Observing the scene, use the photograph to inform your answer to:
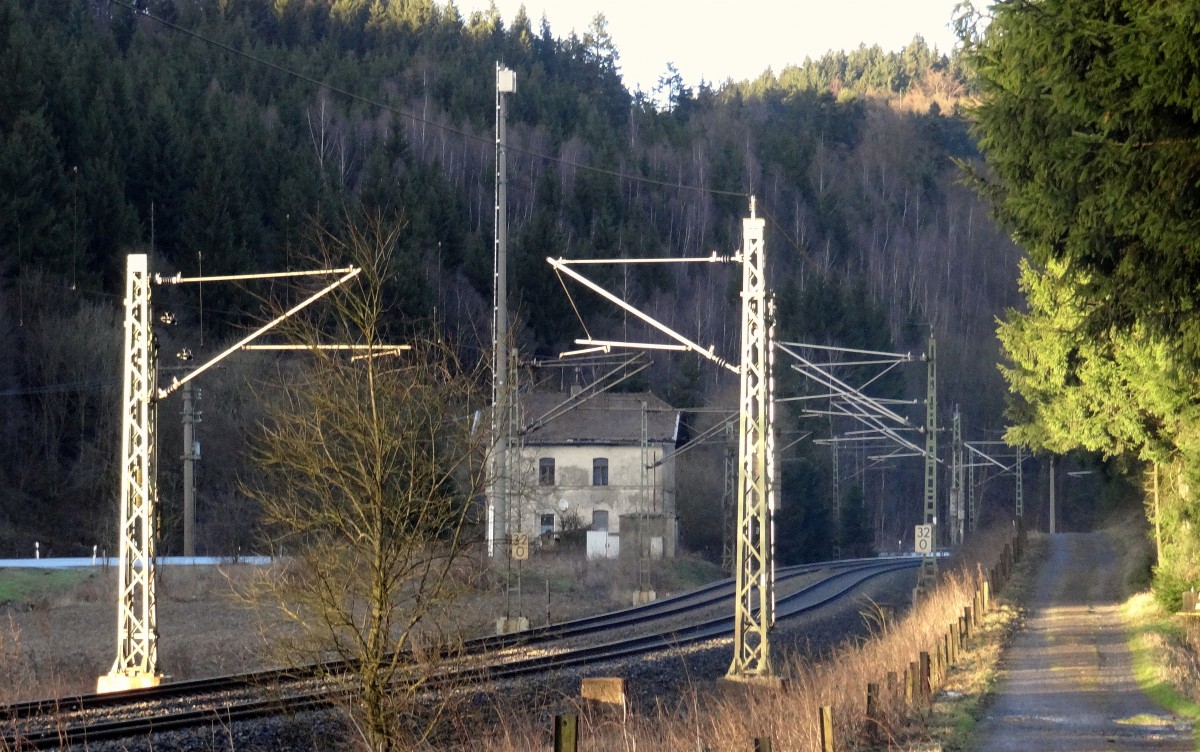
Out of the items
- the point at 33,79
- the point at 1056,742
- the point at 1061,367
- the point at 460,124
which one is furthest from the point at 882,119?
the point at 1056,742

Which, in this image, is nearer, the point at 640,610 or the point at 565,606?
the point at 640,610

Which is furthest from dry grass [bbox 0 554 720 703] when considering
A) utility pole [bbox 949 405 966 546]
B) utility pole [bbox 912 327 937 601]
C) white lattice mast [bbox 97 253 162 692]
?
utility pole [bbox 949 405 966 546]

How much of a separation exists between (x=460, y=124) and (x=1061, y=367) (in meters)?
71.5

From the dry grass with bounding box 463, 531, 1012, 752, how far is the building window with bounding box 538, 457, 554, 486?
40.3m

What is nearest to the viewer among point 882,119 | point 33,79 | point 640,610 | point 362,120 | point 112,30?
point 640,610

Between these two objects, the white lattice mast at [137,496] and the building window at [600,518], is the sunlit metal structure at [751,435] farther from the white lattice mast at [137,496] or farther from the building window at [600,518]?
the building window at [600,518]

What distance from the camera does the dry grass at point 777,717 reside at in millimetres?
12477

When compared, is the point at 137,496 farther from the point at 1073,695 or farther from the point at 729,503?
the point at 729,503

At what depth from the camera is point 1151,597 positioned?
30.8 metres

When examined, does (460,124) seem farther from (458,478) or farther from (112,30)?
(458,478)

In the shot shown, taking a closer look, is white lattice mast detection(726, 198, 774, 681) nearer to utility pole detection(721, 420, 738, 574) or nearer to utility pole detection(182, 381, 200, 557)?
utility pole detection(182, 381, 200, 557)

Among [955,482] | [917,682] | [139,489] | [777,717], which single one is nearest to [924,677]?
[917,682]

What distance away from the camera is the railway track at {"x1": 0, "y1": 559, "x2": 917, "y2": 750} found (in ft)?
46.2

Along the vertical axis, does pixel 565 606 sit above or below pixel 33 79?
below
